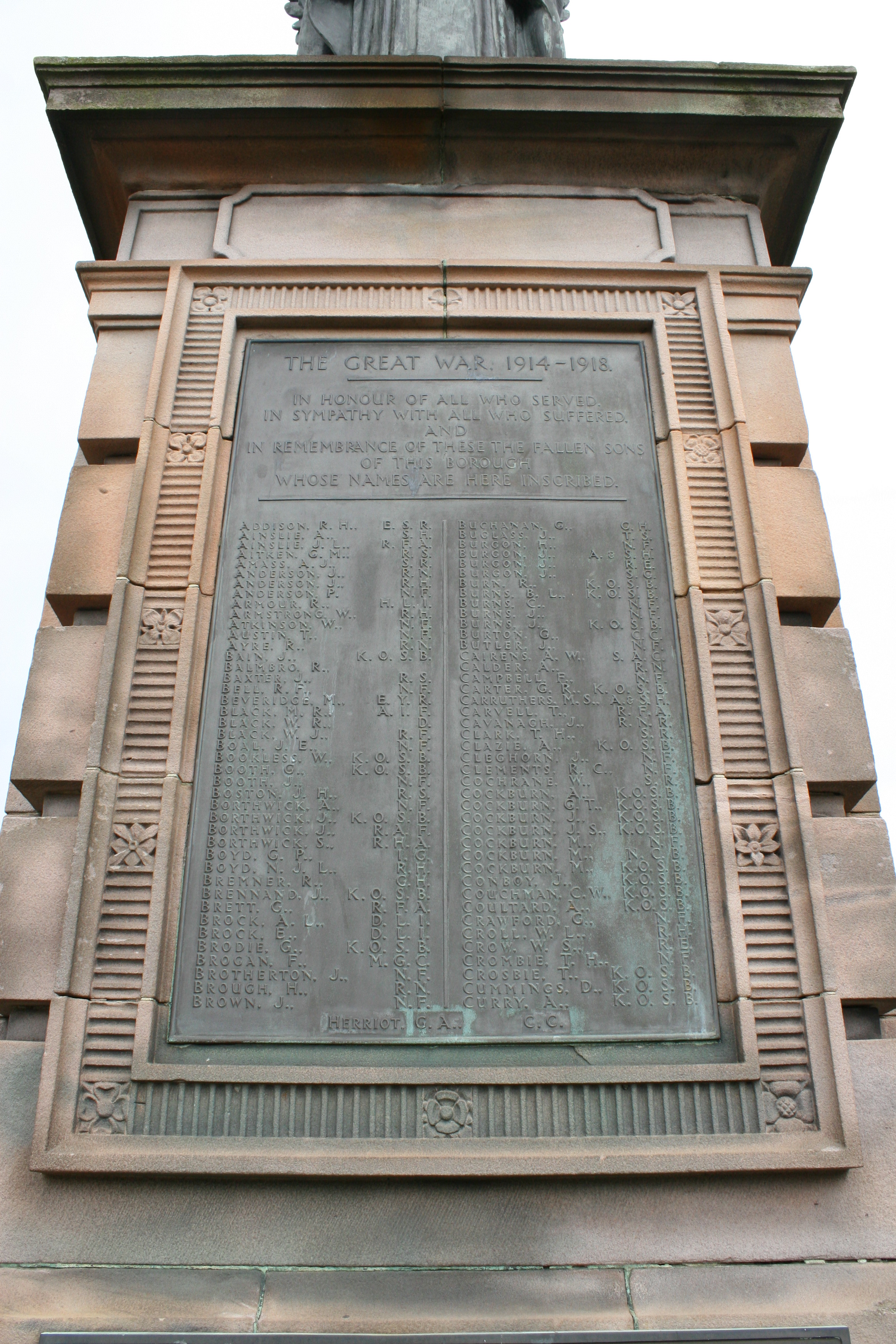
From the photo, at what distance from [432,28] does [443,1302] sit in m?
9.59

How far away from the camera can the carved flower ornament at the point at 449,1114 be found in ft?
16.0

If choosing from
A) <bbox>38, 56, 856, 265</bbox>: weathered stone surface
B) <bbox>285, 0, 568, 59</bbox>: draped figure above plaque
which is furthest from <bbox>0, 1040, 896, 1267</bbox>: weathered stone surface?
<bbox>285, 0, 568, 59</bbox>: draped figure above plaque

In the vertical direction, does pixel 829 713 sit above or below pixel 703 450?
below

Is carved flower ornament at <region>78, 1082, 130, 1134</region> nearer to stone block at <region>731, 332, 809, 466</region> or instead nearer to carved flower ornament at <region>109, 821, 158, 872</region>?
carved flower ornament at <region>109, 821, 158, 872</region>

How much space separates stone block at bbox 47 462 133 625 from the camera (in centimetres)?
632

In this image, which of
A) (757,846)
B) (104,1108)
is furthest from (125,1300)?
(757,846)

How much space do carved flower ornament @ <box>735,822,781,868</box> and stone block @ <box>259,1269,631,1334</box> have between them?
2117mm

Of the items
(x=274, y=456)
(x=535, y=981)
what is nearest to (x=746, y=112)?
(x=274, y=456)

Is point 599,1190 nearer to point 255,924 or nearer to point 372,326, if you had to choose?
point 255,924

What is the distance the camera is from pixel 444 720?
5.87 metres

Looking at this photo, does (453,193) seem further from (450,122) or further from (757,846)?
(757,846)

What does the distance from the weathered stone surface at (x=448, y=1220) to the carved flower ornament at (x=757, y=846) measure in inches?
59.9

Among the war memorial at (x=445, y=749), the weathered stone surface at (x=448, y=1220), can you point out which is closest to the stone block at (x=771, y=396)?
the war memorial at (x=445, y=749)

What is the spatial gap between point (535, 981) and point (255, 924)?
151 centimetres
